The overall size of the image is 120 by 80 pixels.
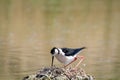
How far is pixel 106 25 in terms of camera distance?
85.0 feet

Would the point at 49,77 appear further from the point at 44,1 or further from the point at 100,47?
the point at 44,1

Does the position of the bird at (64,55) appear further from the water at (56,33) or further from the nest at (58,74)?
the water at (56,33)

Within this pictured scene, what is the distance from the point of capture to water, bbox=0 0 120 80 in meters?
15.5

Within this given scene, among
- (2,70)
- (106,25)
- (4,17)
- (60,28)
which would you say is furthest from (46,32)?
(2,70)

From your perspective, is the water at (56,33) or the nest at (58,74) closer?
the nest at (58,74)

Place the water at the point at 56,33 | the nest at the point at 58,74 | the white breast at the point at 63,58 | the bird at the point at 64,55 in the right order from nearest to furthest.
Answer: the nest at the point at 58,74, the bird at the point at 64,55, the white breast at the point at 63,58, the water at the point at 56,33

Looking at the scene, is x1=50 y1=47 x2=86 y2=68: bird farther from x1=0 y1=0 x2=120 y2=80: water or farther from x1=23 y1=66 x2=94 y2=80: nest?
x1=0 y1=0 x2=120 y2=80: water

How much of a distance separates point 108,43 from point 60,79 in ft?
31.7

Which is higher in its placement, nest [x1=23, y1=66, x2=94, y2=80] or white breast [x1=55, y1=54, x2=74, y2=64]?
white breast [x1=55, y1=54, x2=74, y2=64]

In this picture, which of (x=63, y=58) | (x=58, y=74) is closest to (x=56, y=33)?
(x=63, y=58)

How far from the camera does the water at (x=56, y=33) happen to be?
15.5 m

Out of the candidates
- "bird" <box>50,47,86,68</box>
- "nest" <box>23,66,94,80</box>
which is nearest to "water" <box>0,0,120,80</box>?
"bird" <box>50,47,86,68</box>

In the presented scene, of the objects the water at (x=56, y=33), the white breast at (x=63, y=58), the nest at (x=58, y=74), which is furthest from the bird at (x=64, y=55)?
the water at (x=56, y=33)

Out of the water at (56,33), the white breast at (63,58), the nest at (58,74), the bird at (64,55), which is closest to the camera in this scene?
the nest at (58,74)
